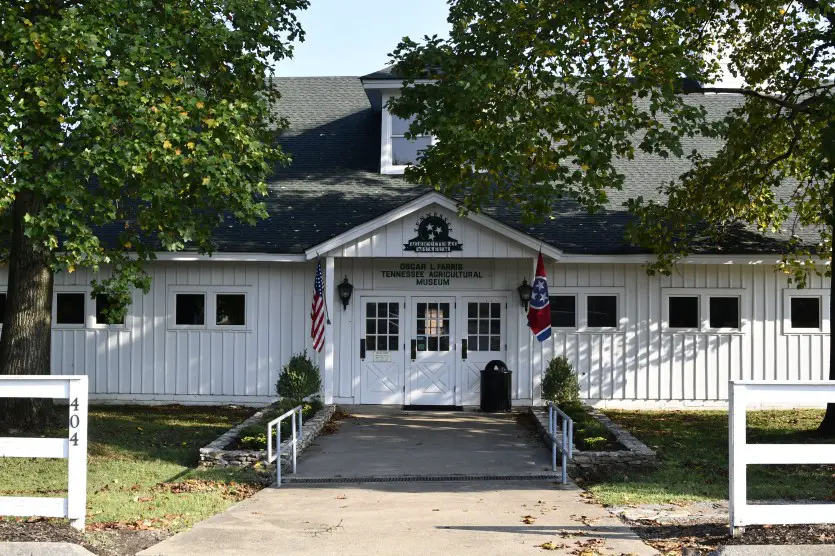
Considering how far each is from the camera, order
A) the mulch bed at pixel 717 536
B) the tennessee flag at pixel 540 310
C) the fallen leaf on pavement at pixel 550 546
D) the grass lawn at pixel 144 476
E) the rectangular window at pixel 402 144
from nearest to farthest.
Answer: the mulch bed at pixel 717 536
the fallen leaf on pavement at pixel 550 546
the grass lawn at pixel 144 476
the tennessee flag at pixel 540 310
the rectangular window at pixel 402 144

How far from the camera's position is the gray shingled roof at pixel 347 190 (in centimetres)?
1948

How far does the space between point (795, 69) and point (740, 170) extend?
1.92m

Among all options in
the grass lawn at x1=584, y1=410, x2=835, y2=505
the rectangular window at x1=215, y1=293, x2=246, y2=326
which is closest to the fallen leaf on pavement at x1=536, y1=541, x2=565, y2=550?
the grass lawn at x1=584, y1=410, x2=835, y2=505

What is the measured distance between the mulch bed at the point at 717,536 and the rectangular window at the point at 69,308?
14663mm

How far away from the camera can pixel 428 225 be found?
60.8 feet

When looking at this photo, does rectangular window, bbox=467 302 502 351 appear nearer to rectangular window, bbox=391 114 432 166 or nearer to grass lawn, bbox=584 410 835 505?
grass lawn, bbox=584 410 835 505

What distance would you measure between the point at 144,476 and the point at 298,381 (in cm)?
571

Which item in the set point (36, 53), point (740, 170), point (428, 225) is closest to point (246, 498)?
point (36, 53)

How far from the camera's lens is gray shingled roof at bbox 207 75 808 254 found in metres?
19.5

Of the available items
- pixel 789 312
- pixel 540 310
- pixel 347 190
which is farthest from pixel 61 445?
pixel 789 312

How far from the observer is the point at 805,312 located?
1978 cm

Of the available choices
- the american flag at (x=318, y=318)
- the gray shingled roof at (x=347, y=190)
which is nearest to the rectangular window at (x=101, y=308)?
the gray shingled roof at (x=347, y=190)

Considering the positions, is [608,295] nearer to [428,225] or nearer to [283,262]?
[428,225]

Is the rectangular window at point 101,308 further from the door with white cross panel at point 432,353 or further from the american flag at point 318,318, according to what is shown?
the door with white cross panel at point 432,353
